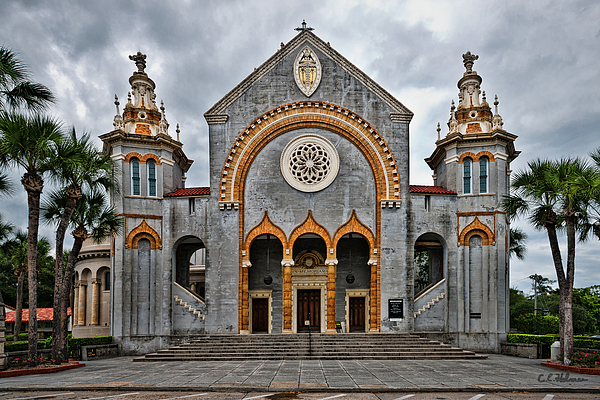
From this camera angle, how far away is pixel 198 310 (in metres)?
26.3

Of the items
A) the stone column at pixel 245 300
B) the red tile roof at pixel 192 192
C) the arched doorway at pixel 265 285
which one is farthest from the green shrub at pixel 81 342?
the red tile roof at pixel 192 192

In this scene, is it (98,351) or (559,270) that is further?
(98,351)

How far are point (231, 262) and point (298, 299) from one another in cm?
490

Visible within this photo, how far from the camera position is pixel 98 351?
2417 centimetres

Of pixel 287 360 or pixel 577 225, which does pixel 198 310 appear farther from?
pixel 577 225

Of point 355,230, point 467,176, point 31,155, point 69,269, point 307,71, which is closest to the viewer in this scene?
point 31,155

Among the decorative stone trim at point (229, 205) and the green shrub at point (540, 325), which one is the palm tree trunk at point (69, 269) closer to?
the decorative stone trim at point (229, 205)

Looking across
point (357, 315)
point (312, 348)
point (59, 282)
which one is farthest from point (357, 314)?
Result: point (59, 282)

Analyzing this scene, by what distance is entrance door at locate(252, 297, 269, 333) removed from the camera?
2828 centimetres

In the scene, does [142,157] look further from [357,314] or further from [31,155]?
[357,314]

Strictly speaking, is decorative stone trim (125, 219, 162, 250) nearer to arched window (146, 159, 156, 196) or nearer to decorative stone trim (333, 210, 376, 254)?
arched window (146, 159, 156, 196)

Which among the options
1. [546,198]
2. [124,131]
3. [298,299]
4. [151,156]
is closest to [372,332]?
[298,299]

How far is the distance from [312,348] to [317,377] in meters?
6.91

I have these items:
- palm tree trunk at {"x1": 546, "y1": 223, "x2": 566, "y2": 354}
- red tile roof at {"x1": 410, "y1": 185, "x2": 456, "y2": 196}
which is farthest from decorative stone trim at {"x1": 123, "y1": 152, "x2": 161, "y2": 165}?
palm tree trunk at {"x1": 546, "y1": 223, "x2": 566, "y2": 354}
